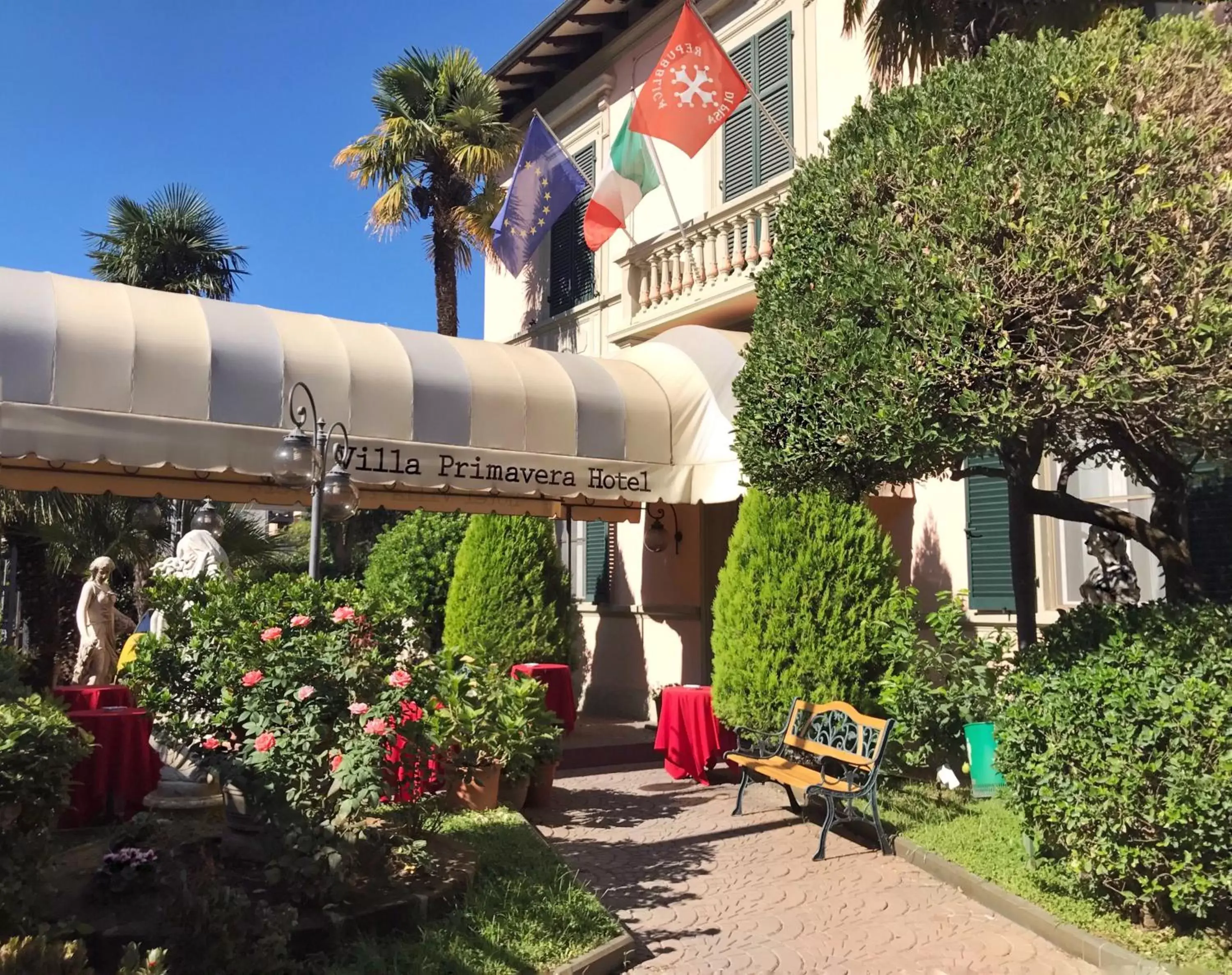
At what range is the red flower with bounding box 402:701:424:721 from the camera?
522 centimetres

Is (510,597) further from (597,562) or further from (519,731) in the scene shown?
(519,731)

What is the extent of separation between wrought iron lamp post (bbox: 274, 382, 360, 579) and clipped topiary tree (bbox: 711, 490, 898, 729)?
139 inches

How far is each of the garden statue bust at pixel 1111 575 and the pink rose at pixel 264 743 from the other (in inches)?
217

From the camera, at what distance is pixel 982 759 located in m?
6.99

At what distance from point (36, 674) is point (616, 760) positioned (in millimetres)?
7467

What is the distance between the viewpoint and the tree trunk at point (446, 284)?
54.9 ft

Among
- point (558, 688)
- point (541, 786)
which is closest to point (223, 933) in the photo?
point (541, 786)

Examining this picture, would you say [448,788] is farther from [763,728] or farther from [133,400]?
[133,400]

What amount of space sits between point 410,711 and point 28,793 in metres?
1.94

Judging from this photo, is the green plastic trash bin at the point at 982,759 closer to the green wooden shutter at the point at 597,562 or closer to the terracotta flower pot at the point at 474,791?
the terracotta flower pot at the point at 474,791

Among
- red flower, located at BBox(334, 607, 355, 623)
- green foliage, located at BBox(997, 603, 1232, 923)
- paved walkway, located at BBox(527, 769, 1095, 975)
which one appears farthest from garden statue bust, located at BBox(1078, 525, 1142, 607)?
red flower, located at BBox(334, 607, 355, 623)

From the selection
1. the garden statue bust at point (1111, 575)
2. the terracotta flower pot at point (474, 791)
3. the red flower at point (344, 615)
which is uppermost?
the garden statue bust at point (1111, 575)

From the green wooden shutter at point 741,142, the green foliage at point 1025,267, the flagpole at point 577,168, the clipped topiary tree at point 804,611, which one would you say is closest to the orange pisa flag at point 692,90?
the green wooden shutter at point 741,142

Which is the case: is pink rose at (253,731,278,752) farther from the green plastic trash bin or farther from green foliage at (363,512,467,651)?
green foliage at (363,512,467,651)
